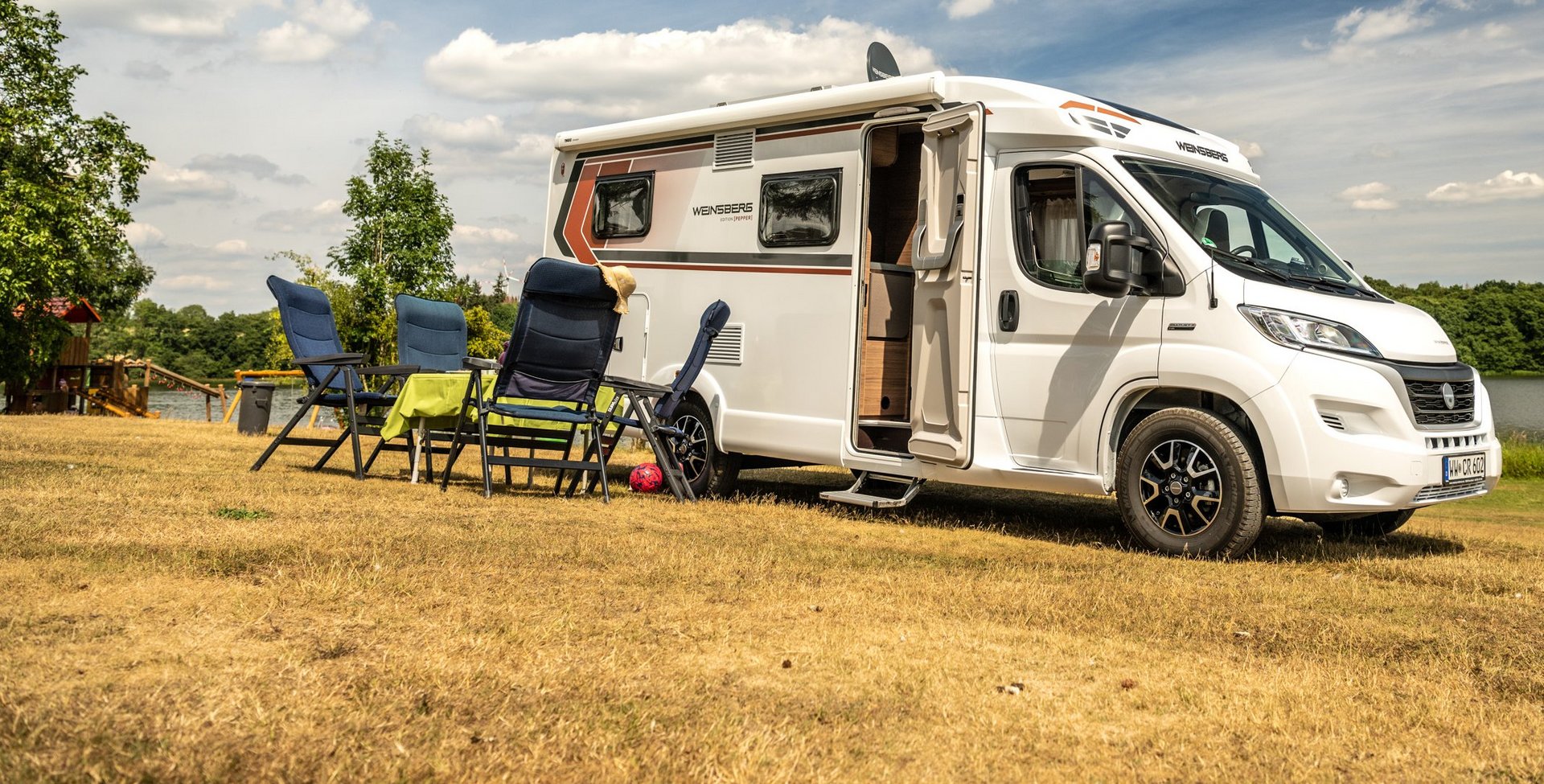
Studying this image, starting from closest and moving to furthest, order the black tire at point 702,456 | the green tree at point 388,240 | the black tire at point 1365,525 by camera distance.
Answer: the black tire at point 1365,525
the black tire at point 702,456
the green tree at point 388,240

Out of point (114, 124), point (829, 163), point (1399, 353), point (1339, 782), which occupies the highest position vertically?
point (114, 124)

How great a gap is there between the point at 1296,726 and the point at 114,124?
34.0 metres

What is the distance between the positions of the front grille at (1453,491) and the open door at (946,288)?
91.4 inches

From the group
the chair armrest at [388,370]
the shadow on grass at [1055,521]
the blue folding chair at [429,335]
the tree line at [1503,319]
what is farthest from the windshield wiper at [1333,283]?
the tree line at [1503,319]

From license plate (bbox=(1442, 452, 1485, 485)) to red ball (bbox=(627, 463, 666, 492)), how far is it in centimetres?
489

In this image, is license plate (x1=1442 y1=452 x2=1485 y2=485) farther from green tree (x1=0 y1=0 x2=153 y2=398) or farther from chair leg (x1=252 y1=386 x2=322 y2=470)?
green tree (x1=0 y1=0 x2=153 y2=398)

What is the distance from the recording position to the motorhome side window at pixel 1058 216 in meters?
6.81

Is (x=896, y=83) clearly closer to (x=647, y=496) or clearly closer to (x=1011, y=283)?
(x=1011, y=283)

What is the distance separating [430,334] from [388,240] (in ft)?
136

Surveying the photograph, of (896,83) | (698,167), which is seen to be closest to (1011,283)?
(896,83)

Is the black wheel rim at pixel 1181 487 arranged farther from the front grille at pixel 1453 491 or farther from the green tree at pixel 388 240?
the green tree at pixel 388 240

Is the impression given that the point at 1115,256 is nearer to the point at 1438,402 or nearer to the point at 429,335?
the point at 1438,402

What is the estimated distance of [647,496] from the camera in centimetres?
855

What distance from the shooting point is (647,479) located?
29.2 feet
